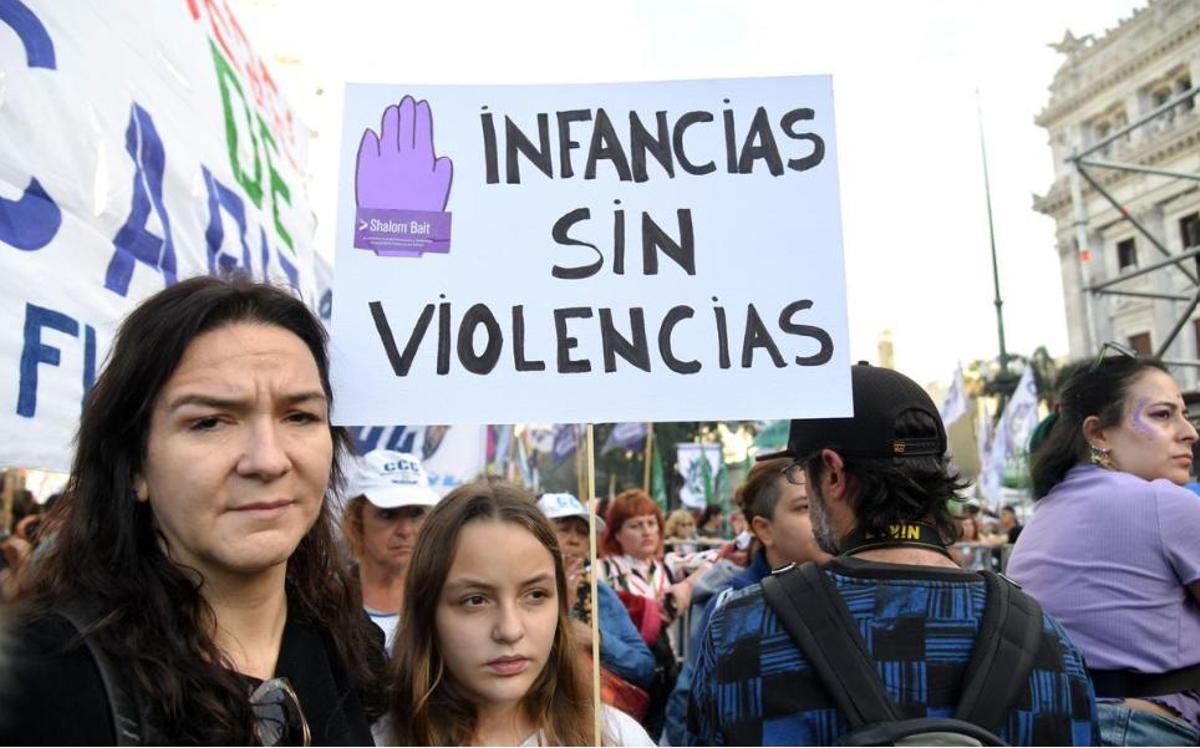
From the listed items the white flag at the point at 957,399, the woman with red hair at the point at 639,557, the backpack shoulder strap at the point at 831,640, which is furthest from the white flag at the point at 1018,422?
the backpack shoulder strap at the point at 831,640

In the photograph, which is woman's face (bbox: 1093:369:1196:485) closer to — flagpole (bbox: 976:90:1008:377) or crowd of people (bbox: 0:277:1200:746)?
crowd of people (bbox: 0:277:1200:746)

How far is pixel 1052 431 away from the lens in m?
3.15

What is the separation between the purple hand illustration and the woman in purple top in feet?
6.65

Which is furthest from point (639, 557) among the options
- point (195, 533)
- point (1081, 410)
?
point (195, 533)

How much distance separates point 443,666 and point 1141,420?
7.50 ft

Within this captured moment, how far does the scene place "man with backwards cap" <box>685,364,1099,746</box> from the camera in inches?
69.5

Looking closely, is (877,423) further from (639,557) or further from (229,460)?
(639,557)

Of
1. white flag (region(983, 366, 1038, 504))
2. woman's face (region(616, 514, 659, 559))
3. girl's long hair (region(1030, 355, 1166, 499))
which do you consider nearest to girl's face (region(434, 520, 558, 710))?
girl's long hair (region(1030, 355, 1166, 499))

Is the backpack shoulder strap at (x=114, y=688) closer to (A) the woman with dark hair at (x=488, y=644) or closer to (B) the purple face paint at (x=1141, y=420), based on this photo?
(A) the woman with dark hair at (x=488, y=644)

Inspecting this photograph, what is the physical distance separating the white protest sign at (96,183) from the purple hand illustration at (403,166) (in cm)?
30

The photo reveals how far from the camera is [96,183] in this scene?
2.71 m

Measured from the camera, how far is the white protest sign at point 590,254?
207cm

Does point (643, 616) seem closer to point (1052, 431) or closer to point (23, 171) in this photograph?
point (1052, 431)

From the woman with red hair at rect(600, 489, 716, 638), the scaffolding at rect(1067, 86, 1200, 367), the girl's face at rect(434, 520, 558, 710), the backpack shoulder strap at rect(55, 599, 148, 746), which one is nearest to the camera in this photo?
the backpack shoulder strap at rect(55, 599, 148, 746)
